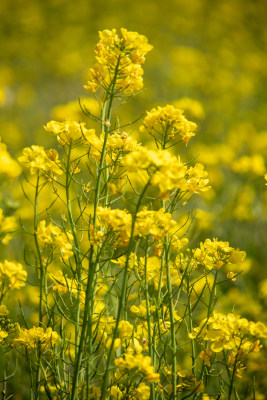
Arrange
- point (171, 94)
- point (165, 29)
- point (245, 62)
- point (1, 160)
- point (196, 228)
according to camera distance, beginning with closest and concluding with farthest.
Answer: point (1, 160)
point (196, 228)
point (171, 94)
point (245, 62)
point (165, 29)

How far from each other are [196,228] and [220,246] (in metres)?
0.86

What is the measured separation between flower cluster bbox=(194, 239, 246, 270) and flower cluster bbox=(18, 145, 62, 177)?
0.38m

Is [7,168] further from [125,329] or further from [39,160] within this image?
[125,329]

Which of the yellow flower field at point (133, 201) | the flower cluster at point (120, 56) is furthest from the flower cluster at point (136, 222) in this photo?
the flower cluster at point (120, 56)

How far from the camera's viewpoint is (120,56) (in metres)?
1.01

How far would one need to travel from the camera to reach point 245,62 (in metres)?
5.46

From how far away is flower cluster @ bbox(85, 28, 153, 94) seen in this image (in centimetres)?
100

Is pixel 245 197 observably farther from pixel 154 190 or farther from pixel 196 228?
pixel 154 190

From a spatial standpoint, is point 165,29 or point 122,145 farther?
point 165,29

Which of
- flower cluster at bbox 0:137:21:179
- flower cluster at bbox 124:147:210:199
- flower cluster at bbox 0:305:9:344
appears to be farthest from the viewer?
flower cluster at bbox 0:305:9:344

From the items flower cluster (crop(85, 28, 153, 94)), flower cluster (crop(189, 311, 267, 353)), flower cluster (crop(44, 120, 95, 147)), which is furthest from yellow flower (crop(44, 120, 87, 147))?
flower cluster (crop(189, 311, 267, 353))

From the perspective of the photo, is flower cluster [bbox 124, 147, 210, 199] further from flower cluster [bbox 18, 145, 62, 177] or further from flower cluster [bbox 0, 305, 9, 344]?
flower cluster [bbox 0, 305, 9, 344]

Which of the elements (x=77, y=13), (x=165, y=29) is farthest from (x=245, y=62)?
A: (x=77, y=13)

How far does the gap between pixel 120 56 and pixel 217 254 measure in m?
0.50
